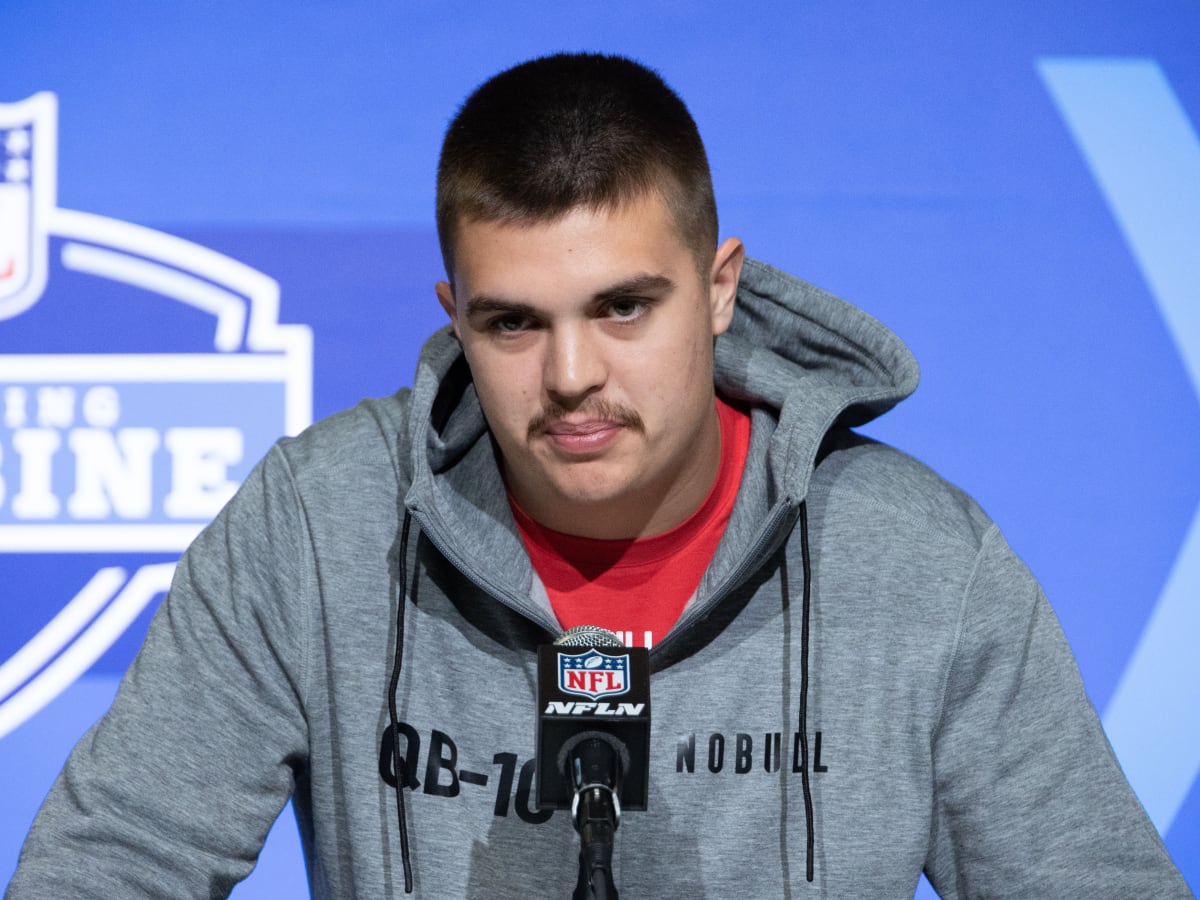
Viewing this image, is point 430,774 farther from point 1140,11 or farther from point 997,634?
point 1140,11

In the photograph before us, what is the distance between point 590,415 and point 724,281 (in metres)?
0.27

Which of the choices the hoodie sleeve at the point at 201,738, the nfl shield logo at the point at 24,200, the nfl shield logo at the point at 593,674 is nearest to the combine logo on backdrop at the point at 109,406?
the nfl shield logo at the point at 24,200

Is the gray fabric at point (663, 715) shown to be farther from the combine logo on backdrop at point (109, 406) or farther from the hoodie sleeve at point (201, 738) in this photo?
the combine logo on backdrop at point (109, 406)

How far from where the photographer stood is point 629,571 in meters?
1.42

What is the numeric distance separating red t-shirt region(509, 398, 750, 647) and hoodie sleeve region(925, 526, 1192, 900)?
27 centimetres

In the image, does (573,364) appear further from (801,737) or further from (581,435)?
(801,737)

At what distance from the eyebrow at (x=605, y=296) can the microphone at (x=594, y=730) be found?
15.9 inches

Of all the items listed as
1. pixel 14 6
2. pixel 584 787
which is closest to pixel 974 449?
pixel 584 787

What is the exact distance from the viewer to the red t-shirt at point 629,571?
54.8 inches

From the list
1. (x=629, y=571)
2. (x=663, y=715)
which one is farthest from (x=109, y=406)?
(x=663, y=715)

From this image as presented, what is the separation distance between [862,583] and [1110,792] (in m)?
0.29

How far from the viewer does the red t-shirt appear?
54.8 inches

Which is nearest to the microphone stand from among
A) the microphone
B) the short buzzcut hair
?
the microphone

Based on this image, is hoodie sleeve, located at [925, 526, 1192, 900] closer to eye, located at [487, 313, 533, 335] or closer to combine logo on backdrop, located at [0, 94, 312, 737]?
eye, located at [487, 313, 533, 335]
